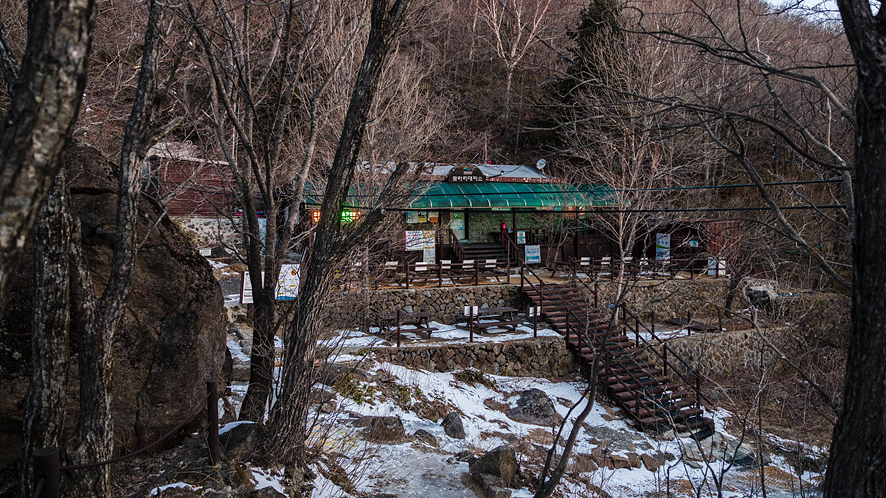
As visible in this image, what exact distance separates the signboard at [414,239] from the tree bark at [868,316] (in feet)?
55.9

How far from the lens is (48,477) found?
313 centimetres

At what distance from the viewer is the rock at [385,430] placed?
29.6 feet

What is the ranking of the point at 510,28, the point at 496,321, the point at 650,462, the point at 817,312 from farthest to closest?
the point at 510,28, the point at 817,312, the point at 496,321, the point at 650,462

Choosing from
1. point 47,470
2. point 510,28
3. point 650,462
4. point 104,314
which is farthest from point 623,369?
point 510,28

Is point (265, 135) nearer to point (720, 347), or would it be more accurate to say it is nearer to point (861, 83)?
point (861, 83)

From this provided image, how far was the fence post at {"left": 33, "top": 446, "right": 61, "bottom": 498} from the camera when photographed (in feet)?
10.2

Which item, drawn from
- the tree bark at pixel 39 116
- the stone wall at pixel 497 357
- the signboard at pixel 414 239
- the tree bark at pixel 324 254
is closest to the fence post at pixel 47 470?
the tree bark at pixel 39 116

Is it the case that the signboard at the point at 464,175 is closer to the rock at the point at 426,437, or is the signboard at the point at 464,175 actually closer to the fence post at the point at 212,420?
the rock at the point at 426,437

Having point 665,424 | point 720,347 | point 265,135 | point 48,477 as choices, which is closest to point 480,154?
point 720,347

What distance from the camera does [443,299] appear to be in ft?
60.5

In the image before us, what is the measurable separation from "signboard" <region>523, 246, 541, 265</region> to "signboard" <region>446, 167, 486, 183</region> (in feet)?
11.5

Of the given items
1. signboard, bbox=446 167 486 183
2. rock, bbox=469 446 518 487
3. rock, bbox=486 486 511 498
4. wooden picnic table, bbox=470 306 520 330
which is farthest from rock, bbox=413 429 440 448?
signboard, bbox=446 167 486 183

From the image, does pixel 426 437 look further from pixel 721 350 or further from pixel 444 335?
pixel 721 350

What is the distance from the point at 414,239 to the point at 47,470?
17.1m
